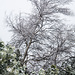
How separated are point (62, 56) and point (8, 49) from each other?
5.10 meters

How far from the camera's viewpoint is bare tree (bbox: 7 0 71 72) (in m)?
7.22

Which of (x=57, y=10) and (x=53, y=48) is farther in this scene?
(x=57, y=10)

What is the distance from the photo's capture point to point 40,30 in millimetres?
7621

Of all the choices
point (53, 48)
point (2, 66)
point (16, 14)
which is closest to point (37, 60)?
point (53, 48)

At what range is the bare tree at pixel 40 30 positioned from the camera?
7.22m

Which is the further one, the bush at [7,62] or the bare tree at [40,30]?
the bare tree at [40,30]

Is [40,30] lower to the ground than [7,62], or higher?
higher

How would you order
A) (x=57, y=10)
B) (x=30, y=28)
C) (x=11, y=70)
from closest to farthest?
(x=11, y=70) < (x=30, y=28) < (x=57, y=10)

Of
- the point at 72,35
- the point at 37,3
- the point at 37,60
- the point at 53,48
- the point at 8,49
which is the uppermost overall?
the point at 37,3

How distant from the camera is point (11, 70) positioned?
271 centimetres

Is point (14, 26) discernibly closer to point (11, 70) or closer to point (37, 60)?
point (37, 60)

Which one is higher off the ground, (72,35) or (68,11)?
(68,11)

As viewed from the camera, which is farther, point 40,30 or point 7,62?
point 40,30

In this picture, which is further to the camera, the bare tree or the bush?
the bare tree
